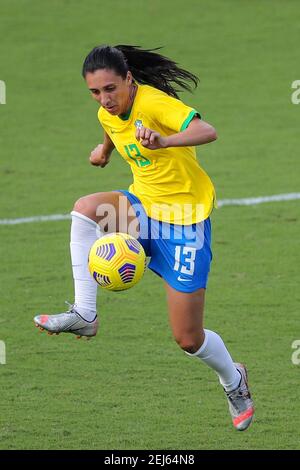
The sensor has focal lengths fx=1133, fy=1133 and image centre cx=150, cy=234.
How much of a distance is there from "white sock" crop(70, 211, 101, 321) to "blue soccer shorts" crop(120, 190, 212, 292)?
311mm

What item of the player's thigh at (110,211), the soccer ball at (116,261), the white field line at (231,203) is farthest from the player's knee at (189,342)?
the white field line at (231,203)

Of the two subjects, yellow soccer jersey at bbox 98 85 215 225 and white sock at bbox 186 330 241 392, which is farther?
white sock at bbox 186 330 241 392

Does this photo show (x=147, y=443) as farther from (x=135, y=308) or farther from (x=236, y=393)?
(x=135, y=308)

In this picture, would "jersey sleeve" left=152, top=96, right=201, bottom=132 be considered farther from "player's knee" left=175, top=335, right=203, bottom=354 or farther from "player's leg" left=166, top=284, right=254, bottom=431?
"player's knee" left=175, top=335, right=203, bottom=354

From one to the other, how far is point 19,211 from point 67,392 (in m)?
5.00

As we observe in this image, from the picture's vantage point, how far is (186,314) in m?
7.10

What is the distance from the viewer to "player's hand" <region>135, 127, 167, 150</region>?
639cm

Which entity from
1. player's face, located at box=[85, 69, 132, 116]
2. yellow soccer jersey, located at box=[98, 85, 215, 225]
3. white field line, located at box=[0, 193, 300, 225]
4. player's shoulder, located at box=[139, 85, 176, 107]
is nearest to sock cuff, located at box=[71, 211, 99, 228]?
yellow soccer jersey, located at box=[98, 85, 215, 225]

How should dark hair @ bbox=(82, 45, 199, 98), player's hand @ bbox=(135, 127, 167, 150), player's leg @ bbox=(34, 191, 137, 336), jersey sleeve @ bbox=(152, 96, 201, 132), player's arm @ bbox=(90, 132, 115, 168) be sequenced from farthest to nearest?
player's arm @ bbox=(90, 132, 115, 168) → player's leg @ bbox=(34, 191, 137, 336) → dark hair @ bbox=(82, 45, 199, 98) → jersey sleeve @ bbox=(152, 96, 201, 132) → player's hand @ bbox=(135, 127, 167, 150)

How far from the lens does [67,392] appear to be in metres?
8.13

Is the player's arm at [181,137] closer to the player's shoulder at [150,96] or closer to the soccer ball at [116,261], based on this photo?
the player's shoulder at [150,96]

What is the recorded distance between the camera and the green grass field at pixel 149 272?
7.73 meters

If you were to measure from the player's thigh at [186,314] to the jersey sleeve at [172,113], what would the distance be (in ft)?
3.42

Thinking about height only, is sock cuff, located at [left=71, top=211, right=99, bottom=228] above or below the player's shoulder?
below
